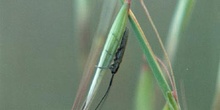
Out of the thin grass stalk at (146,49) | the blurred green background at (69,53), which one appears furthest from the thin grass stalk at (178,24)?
the thin grass stalk at (146,49)

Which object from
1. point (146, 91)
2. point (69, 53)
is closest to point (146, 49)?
point (146, 91)

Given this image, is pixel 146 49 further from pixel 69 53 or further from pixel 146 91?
pixel 69 53

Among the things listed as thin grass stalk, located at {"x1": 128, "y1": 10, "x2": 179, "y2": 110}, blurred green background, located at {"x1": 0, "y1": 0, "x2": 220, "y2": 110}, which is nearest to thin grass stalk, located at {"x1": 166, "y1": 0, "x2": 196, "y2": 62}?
blurred green background, located at {"x1": 0, "y1": 0, "x2": 220, "y2": 110}

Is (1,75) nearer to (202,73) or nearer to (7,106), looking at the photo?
(7,106)

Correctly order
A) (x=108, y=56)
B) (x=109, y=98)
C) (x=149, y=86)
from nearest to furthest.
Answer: (x=108, y=56) → (x=149, y=86) → (x=109, y=98)

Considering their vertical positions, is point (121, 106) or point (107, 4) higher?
point (107, 4)

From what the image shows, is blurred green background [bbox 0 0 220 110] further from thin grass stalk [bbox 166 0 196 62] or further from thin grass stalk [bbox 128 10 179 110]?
thin grass stalk [bbox 128 10 179 110]

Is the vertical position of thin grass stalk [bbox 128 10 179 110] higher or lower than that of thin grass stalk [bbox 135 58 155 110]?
higher

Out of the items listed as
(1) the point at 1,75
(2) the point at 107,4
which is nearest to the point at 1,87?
(1) the point at 1,75

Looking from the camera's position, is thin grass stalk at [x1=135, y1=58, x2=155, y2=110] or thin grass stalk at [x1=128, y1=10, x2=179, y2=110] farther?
thin grass stalk at [x1=135, y1=58, x2=155, y2=110]
